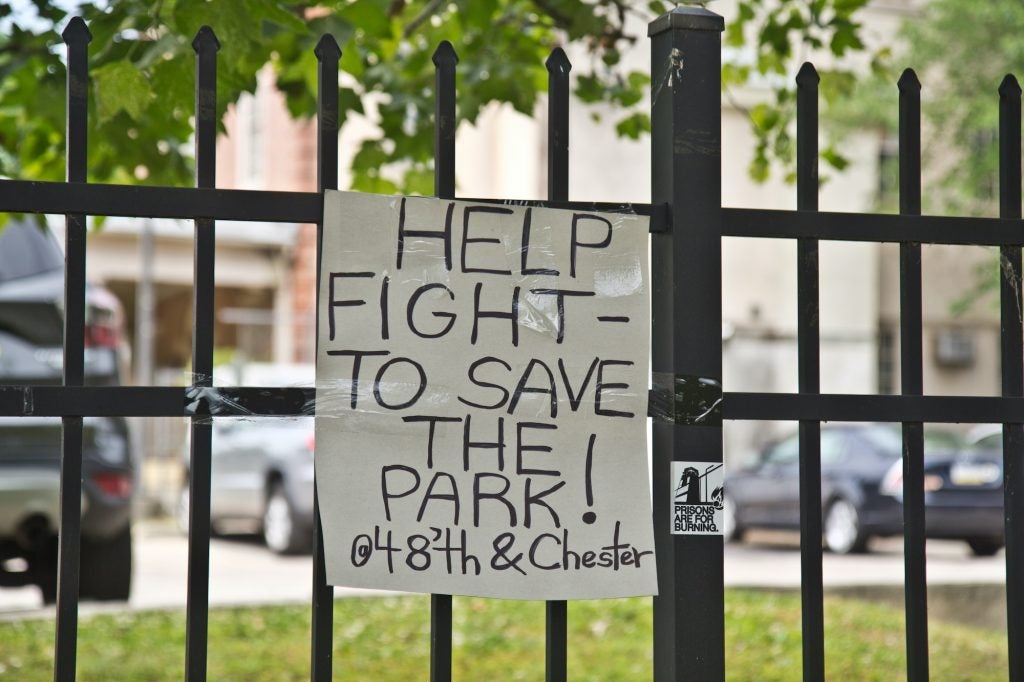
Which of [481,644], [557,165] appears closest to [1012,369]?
[557,165]

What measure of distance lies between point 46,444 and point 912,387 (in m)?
4.57

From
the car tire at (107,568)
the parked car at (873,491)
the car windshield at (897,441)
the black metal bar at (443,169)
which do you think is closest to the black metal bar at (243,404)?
the black metal bar at (443,169)

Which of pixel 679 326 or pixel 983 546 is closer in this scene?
pixel 679 326

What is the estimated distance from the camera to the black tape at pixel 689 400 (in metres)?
2.08

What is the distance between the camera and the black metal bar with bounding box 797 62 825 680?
215 cm

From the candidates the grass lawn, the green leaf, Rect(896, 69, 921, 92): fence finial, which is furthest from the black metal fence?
A: the grass lawn

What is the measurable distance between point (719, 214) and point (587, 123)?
15.7 m

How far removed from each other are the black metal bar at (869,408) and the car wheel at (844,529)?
9.31 meters

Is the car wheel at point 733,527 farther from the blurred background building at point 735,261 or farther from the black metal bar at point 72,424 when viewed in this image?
the black metal bar at point 72,424

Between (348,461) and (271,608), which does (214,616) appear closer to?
(271,608)

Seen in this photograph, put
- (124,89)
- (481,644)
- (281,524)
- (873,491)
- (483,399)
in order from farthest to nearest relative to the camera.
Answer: (873,491)
(281,524)
(481,644)
(124,89)
(483,399)

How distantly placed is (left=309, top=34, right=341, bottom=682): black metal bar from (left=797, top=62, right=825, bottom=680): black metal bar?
0.85 m

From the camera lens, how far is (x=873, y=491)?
11.1 metres

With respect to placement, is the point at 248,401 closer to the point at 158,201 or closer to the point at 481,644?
the point at 158,201
